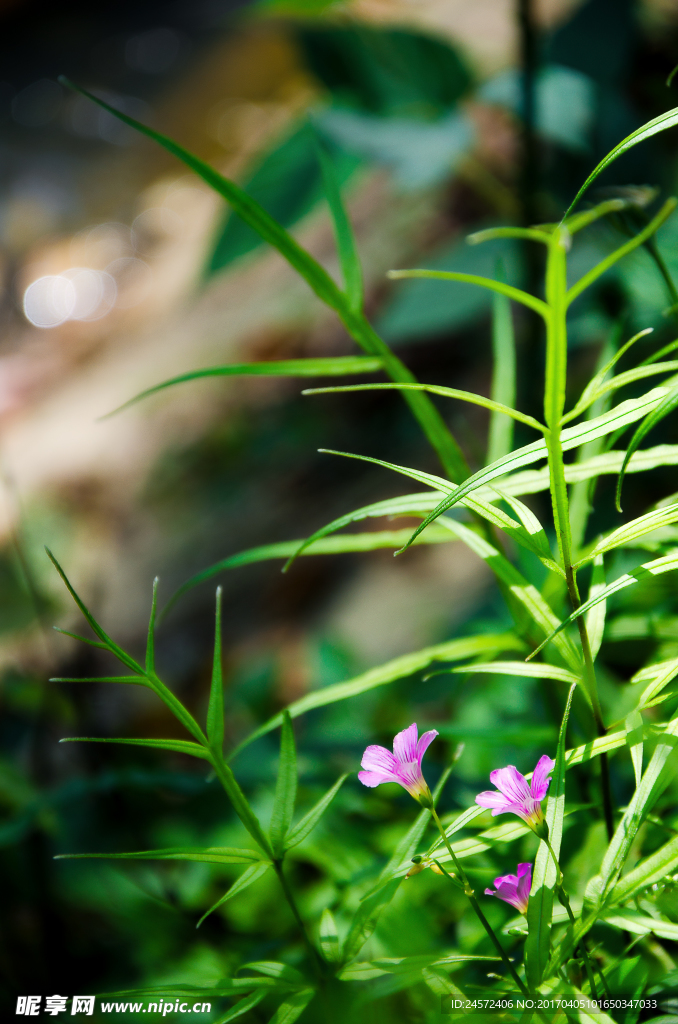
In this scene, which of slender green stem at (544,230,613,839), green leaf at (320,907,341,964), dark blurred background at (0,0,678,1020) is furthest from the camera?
dark blurred background at (0,0,678,1020)

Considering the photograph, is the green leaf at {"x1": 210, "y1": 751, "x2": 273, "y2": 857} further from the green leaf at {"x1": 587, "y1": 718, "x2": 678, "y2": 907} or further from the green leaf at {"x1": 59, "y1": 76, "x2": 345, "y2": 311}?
the green leaf at {"x1": 59, "y1": 76, "x2": 345, "y2": 311}

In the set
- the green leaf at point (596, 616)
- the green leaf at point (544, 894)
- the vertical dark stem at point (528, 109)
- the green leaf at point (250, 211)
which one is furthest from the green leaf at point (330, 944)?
the vertical dark stem at point (528, 109)

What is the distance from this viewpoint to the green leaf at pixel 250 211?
0.35m

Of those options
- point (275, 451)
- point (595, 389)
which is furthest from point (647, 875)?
point (275, 451)

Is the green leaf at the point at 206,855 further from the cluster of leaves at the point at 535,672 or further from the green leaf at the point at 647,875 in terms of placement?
the green leaf at the point at 647,875

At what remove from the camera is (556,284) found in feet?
0.81

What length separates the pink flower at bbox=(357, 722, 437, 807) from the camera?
0.32 m

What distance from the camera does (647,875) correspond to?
30 centimetres

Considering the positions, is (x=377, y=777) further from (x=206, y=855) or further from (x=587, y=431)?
(x=587, y=431)

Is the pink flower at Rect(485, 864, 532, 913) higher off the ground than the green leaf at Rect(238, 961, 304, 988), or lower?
higher

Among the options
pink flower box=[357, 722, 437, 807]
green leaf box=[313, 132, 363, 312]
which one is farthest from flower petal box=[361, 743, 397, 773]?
green leaf box=[313, 132, 363, 312]

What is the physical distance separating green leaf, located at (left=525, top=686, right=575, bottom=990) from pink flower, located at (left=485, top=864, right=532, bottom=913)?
0.02 metres

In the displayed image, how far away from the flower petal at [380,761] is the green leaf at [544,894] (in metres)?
0.08

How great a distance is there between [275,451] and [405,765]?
1.61m
